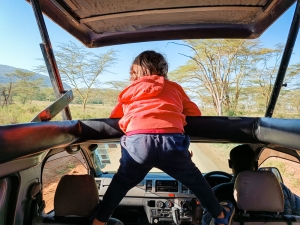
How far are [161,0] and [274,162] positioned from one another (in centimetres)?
299

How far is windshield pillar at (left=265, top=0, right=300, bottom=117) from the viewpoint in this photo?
5.60 feet

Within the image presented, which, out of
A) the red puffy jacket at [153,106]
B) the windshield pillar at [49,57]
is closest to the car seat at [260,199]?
the red puffy jacket at [153,106]

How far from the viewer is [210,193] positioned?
6.43 ft

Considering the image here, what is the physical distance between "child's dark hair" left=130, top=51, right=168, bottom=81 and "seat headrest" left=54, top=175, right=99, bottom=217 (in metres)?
0.97

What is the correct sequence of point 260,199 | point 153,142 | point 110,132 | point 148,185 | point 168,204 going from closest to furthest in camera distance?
point 153,142 < point 110,132 < point 260,199 < point 168,204 < point 148,185

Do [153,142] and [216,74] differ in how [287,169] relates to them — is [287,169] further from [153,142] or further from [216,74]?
[153,142]

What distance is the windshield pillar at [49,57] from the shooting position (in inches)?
65.0

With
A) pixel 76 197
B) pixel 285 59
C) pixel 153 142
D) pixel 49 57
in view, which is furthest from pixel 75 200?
pixel 285 59

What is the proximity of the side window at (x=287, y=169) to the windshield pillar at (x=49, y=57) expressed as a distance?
2774 millimetres

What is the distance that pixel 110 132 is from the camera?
75.7 inches

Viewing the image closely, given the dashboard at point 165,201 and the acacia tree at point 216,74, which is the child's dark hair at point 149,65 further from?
the dashboard at point 165,201

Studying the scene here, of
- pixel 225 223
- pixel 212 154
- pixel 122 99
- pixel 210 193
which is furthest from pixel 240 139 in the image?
pixel 212 154

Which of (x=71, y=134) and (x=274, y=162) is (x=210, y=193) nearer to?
(x=71, y=134)

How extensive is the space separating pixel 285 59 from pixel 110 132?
1341 mm
